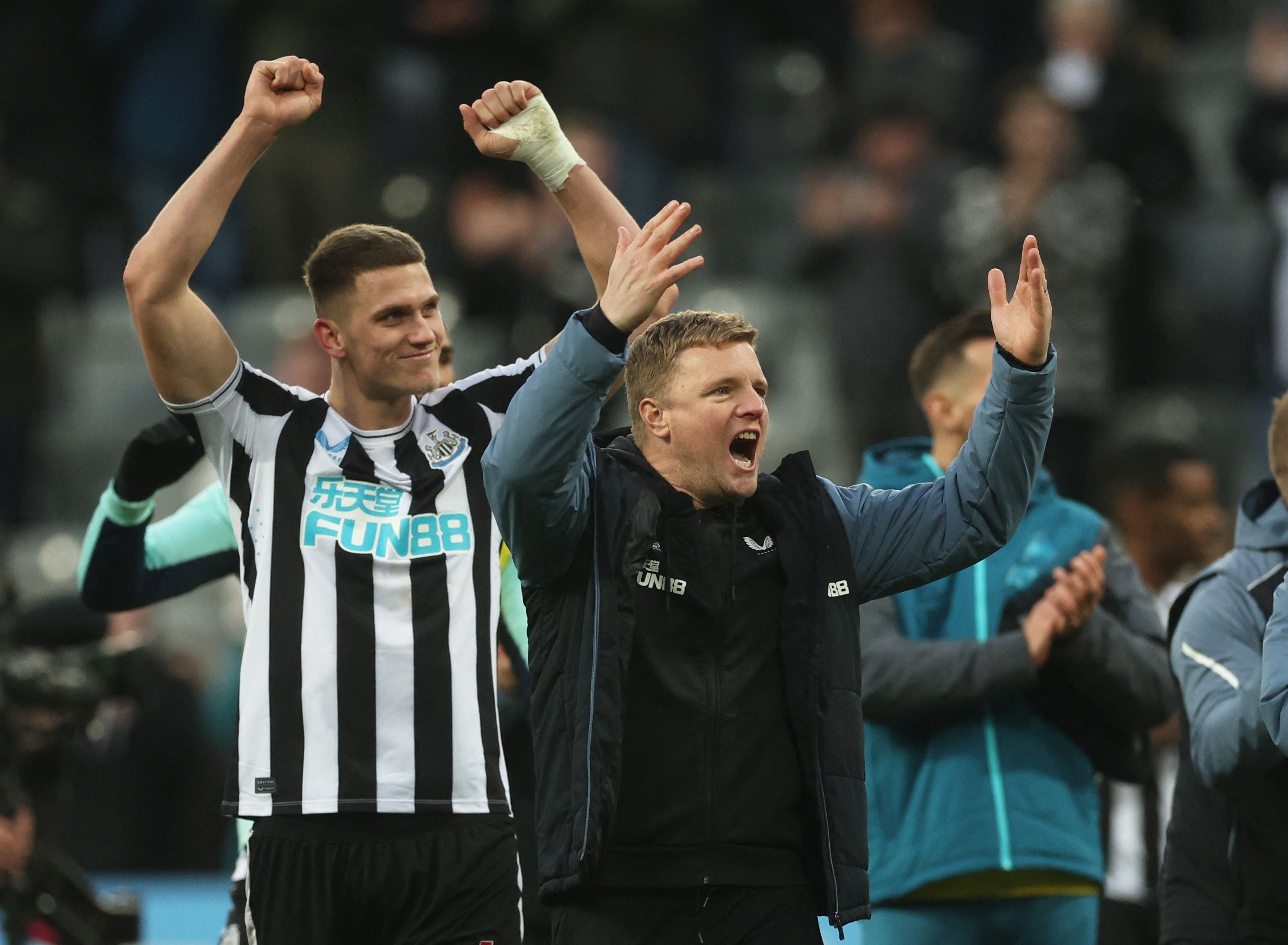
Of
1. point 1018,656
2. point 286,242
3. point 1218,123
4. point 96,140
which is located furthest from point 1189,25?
point 1018,656

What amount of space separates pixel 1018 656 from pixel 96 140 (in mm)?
9889

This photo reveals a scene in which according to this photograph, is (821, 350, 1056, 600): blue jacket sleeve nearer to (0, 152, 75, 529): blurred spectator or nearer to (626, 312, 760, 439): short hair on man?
(626, 312, 760, 439): short hair on man

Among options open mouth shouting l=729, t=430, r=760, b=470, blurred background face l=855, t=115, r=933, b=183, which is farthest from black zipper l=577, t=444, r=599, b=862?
blurred background face l=855, t=115, r=933, b=183

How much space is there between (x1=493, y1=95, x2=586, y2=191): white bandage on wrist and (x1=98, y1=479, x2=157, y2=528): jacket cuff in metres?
1.26

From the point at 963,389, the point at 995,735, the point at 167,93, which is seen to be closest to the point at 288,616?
the point at 995,735

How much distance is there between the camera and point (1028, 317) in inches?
141

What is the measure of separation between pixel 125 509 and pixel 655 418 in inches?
62.3

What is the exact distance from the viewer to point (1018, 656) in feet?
15.1

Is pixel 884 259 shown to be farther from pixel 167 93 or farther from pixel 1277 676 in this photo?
pixel 1277 676

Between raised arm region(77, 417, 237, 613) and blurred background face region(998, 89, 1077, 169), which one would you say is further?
blurred background face region(998, 89, 1077, 169)

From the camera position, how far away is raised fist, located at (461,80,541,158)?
14.0 feet

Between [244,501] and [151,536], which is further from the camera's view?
[151,536]

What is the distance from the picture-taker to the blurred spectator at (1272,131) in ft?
33.9

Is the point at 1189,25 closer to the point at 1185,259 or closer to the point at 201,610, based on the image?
the point at 1185,259
